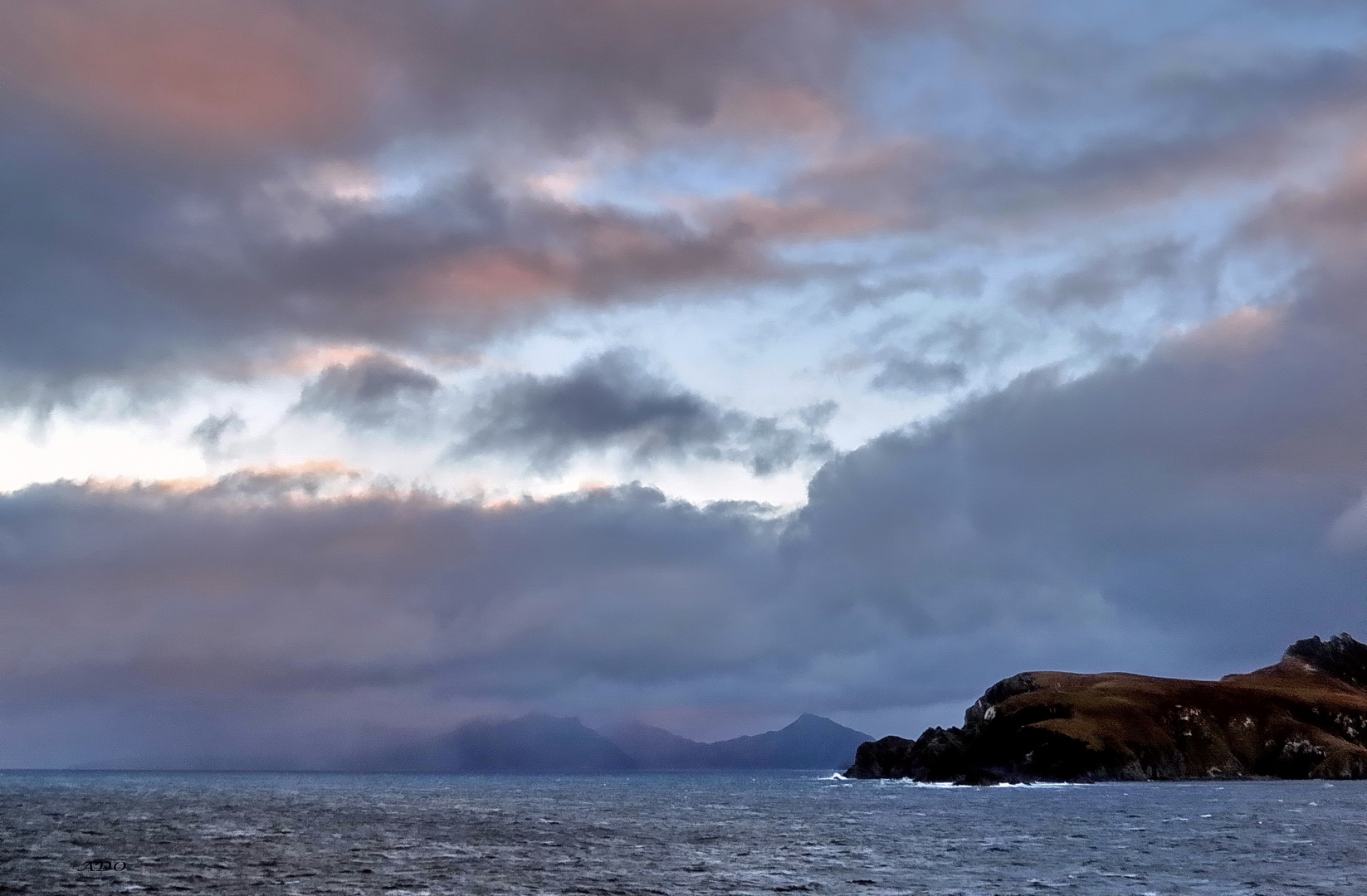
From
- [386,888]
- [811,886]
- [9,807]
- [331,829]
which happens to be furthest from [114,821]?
[811,886]

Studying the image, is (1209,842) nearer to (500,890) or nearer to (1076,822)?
(1076,822)

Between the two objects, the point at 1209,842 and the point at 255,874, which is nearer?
the point at 255,874

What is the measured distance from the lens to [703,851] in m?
103

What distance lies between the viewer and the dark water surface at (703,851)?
76.1 m

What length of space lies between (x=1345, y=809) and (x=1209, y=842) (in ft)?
222

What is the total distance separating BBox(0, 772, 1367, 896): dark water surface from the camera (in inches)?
2997

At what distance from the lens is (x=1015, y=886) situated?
74375 mm

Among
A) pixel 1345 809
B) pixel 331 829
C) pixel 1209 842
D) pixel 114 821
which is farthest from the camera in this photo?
pixel 1345 809
